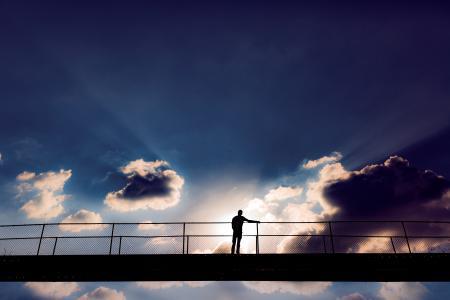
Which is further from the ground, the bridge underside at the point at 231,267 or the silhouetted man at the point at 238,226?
the silhouetted man at the point at 238,226

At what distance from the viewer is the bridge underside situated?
12859 millimetres

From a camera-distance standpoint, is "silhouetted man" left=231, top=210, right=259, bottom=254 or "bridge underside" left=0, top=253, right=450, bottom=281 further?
"silhouetted man" left=231, top=210, right=259, bottom=254

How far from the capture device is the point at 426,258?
12852 millimetres

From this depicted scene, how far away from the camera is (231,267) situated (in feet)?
43.3

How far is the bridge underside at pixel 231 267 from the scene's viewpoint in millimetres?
12859

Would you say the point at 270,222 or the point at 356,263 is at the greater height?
the point at 270,222

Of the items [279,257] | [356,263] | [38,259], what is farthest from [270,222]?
[38,259]

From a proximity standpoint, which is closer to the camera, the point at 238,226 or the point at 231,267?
the point at 231,267

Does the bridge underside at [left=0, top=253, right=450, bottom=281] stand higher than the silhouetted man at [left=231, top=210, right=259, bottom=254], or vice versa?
the silhouetted man at [left=231, top=210, right=259, bottom=254]

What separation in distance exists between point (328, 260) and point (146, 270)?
692 cm

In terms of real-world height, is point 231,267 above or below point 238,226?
Result: below

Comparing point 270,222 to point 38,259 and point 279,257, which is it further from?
point 38,259

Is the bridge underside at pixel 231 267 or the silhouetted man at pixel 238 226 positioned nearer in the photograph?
the bridge underside at pixel 231 267

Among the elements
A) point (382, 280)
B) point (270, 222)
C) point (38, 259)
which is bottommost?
point (382, 280)
